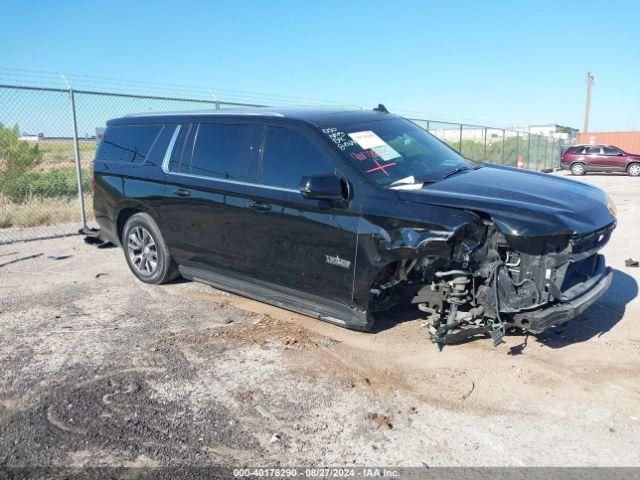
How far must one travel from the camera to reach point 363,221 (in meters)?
4.27

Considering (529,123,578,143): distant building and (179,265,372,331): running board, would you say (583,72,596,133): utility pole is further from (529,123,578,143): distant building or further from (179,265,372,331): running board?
(179,265,372,331): running board

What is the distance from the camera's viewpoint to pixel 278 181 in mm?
4793

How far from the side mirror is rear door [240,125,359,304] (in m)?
0.11

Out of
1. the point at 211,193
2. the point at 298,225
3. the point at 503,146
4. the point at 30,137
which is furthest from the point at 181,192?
the point at 503,146

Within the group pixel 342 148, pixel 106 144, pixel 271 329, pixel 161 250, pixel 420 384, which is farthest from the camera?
pixel 106 144

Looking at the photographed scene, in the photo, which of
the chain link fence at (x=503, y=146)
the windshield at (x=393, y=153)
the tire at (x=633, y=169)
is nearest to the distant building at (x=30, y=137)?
the windshield at (x=393, y=153)

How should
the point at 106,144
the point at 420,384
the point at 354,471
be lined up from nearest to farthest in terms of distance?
the point at 354,471 < the point at 420,384 < the point at 106,144

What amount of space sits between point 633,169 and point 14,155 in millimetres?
24579

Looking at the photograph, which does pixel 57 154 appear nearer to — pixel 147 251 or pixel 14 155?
pixel 14 155

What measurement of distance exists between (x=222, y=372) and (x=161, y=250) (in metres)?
2.30

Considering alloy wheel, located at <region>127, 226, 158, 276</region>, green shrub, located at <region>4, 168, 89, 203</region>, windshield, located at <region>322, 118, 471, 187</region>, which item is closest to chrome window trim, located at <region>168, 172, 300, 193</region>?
windshield, located at <region>322, 118, 471, 187</region>

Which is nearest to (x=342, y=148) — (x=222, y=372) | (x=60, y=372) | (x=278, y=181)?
(x=278, y=181)

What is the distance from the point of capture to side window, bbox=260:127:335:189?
181 inches

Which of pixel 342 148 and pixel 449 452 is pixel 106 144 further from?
pixel 449 452
